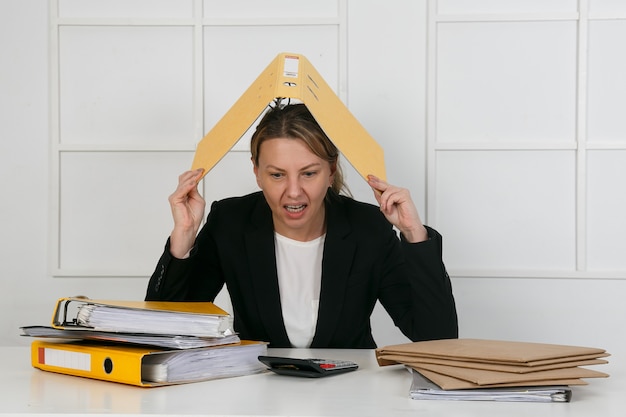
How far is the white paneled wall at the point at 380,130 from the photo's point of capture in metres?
2.66

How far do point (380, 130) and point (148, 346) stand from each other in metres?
1.60

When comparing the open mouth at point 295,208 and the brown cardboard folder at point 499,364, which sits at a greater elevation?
the open mouth at point 295,208

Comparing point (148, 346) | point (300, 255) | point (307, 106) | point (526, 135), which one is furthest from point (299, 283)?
point (526, 135)

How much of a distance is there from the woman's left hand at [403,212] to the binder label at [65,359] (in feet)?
2.38

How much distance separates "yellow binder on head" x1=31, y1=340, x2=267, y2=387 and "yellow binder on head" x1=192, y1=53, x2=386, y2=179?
15.8 inches

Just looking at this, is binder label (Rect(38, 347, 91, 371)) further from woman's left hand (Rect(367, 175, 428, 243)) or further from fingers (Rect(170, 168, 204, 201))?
woman's left hand (Rect(367, 175, 428, 243))

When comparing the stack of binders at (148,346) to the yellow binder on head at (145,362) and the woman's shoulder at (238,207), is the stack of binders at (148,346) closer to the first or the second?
the yellow binder on head at (145,362)

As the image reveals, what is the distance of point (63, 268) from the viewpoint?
2.76m

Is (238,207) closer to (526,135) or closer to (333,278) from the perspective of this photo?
(333,278)

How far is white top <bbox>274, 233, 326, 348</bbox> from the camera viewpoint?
1.92 meters

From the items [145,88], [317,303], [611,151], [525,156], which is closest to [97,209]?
[145,88]

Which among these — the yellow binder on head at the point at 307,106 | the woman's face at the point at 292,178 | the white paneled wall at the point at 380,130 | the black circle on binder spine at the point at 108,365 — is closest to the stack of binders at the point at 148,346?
the black circle on binder spine at the point at 108,365

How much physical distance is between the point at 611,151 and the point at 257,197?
127 cm

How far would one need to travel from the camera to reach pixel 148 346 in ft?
4.03
